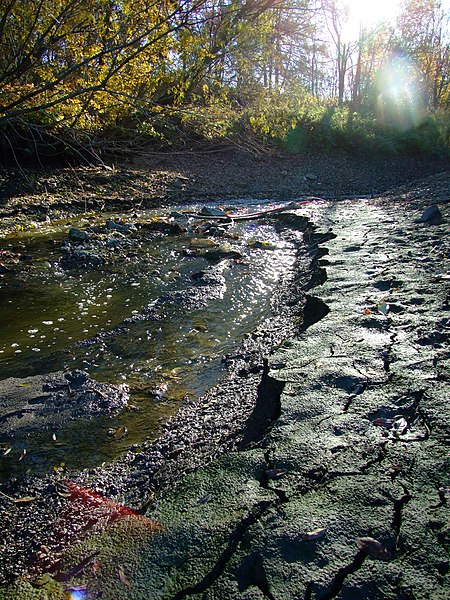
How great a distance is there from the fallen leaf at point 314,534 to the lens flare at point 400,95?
63.1 ft

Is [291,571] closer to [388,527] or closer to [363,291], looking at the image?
[388,527]

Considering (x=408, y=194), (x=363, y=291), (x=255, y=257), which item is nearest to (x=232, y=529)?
(x=363, y=291)

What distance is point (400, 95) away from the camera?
20.1m

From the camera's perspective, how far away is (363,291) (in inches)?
167

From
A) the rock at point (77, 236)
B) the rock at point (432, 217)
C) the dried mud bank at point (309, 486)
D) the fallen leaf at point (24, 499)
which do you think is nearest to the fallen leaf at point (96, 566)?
the dried mud bank at point (309, 486)

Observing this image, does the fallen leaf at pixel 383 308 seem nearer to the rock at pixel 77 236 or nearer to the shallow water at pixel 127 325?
the shallow water at pixel 127 325

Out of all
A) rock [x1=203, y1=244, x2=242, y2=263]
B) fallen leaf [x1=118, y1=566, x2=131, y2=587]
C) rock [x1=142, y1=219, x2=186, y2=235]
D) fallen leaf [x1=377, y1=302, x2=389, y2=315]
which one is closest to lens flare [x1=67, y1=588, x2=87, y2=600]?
fallen leaf [x1=118, y1=566, x2=131, y2=587]

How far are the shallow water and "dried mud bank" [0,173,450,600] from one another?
0.32 meters

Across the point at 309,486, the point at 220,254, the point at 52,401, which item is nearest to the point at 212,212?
the point at 220,254

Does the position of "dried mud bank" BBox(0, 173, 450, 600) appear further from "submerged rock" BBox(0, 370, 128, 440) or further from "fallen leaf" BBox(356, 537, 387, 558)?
"submerged rock" BBox(0, 370, 128, 440)

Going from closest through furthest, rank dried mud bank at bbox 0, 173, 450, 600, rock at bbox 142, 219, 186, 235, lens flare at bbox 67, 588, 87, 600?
dried mud bank at bbox 0, 173, 450, 600 → lens flare at bbox 67, 588, 87, 600 → rock at bbox 142, 219, 186, 235

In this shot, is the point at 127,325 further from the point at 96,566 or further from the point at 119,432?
the point at 96,566

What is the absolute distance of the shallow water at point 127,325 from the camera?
288 cm

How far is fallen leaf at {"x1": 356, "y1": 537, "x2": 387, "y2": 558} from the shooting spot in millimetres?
1600
